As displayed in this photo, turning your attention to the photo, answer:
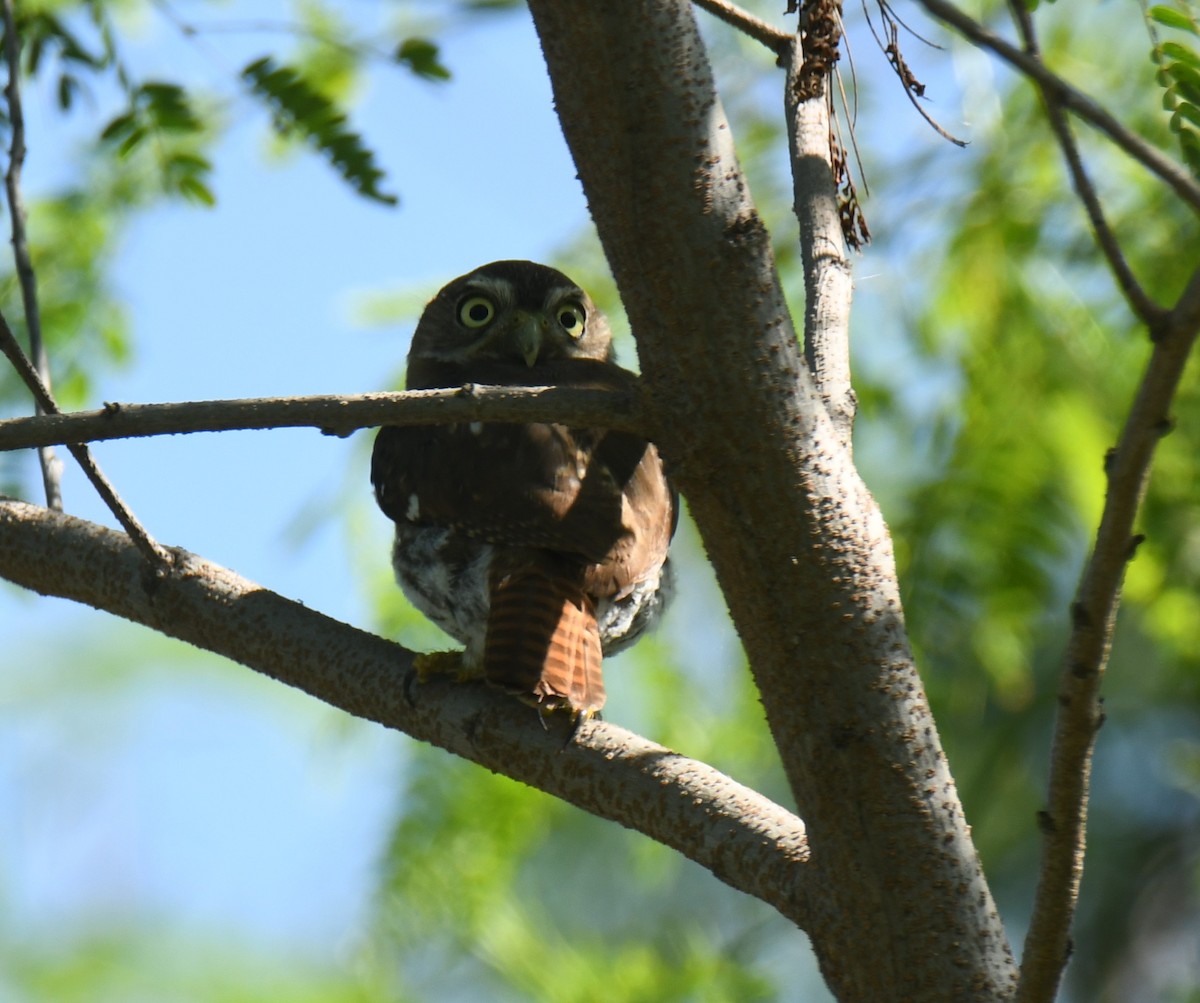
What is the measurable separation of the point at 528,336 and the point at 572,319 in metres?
0.19

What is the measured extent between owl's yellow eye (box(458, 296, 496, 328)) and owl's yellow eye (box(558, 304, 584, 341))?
0.59ft

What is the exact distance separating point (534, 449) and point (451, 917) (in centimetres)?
105

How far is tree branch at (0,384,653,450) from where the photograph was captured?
1602 millimetres

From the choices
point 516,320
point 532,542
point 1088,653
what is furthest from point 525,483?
point 1088,653

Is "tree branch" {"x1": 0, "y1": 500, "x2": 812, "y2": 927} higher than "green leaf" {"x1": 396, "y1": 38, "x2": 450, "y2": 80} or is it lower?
lower

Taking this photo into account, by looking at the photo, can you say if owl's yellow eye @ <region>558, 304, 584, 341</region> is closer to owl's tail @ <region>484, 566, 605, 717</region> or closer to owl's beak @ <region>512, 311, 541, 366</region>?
owl's beak @ <region>512, 311, 541, 366</region>

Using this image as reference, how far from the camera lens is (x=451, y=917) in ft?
10.1

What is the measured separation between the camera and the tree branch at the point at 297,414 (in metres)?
1.60

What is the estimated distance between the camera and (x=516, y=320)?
147 inches

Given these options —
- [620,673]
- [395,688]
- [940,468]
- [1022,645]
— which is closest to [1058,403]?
[940,468]

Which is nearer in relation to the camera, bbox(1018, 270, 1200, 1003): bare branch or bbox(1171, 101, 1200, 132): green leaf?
bbox(1018, 270, 1200, 1003): bare branch

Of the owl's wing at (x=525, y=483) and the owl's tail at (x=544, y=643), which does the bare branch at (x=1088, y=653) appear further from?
the owl's wing at (x=525, y=483)

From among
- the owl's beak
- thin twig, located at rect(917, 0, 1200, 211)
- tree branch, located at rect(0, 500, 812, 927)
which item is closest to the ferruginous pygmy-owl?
tree branch, located at rect(0, 500, 812, 927)

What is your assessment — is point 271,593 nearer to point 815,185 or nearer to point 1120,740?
point 815,185
